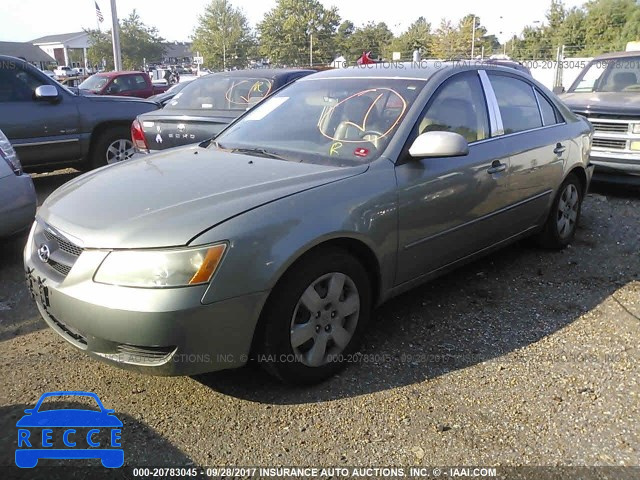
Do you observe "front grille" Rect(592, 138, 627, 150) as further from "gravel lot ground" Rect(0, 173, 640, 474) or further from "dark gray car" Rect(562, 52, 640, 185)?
"gravel lot ground" Rect(0, 173, 640, 474)

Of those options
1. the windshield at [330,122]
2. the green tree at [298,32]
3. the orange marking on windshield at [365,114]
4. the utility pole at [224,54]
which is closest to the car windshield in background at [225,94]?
the windshield at [330,122]

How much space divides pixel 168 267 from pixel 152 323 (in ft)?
0.79

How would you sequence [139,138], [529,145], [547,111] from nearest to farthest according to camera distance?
1. [529,145]
2. [547,111]
3. [139,138]

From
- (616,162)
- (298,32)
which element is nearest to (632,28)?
(298,32)

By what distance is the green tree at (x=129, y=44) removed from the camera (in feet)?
173

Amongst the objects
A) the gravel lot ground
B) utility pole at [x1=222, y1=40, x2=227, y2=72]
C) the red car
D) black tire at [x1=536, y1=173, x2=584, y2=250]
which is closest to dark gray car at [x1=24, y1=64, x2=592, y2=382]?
the gravel lot ground

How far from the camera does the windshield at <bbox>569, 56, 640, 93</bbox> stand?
25.7ft

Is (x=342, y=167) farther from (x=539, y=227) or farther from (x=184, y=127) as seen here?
(x=184, y=127)

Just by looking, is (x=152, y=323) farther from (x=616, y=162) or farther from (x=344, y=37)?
(x=344, y=37)

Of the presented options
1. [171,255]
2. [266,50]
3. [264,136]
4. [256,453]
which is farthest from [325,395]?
[266,50]

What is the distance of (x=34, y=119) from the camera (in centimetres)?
706

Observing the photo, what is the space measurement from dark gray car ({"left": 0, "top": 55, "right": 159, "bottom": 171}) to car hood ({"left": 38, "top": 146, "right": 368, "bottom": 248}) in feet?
14.2

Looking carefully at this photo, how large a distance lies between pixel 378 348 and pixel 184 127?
3.92 metres

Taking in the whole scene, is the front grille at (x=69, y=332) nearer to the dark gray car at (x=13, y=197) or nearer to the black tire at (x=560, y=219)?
the dark gray car at (x=13, y=197)
